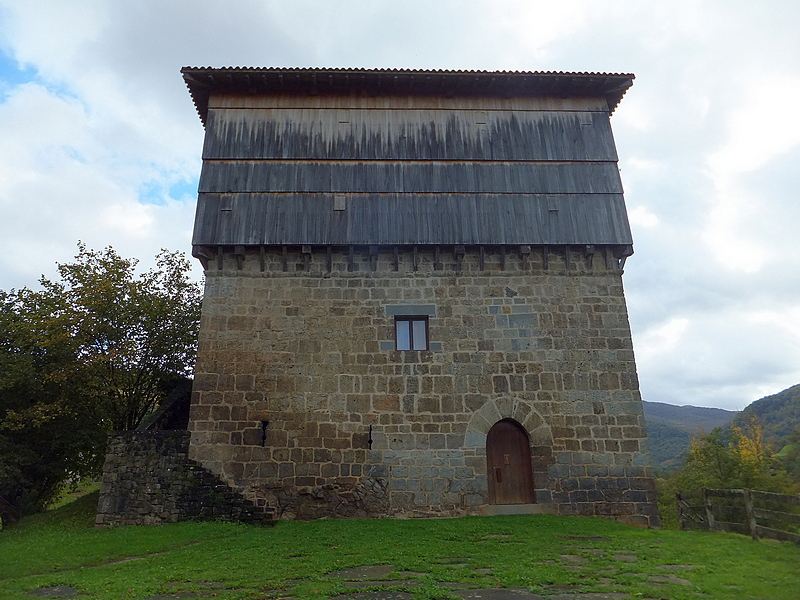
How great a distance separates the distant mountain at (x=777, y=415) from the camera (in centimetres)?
5190

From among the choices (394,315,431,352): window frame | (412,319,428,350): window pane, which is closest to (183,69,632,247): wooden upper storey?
(394,315,431,352): window frame

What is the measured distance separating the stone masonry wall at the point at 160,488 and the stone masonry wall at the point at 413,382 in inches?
14.8

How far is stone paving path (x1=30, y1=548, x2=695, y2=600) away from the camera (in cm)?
607

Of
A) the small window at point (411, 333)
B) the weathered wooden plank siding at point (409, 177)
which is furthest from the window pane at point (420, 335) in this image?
the weathered wooden plank siding at point (409, 177)

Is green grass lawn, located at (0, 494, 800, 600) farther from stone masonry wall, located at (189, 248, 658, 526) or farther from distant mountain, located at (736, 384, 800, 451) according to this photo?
distant mountain, located at (736, 384, 800, 451)

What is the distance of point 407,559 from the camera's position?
7797mm

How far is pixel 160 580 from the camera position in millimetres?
7078

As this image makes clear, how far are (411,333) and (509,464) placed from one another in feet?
13.1

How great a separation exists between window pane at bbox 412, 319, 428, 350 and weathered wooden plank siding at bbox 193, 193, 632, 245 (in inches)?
83.4

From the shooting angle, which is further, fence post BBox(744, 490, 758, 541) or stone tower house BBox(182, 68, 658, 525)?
stone tower house BBox(182, 68, 658, 525)

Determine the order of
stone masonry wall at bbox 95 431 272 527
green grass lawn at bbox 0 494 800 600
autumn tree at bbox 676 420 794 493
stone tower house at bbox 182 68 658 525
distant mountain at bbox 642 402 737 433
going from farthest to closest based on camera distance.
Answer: distant mountain at bbox 642 402 737 433 → autumn tree at bbox 676 420 794 493 → stone tower house at bbox 182 68 658 525 → stone masonry wall at bbox 95 431 272 527 → green grass lawn at bbox 0 494 800 600

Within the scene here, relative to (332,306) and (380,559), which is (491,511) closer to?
(380,559)

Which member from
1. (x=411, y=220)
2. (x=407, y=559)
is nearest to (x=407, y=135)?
(x=411, y=220)

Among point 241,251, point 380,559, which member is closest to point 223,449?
point 241,251
